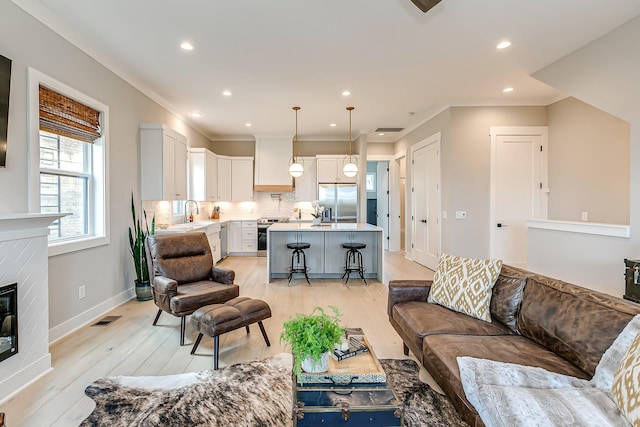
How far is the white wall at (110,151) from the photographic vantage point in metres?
2.41

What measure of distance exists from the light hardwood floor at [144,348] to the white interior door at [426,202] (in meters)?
2.05

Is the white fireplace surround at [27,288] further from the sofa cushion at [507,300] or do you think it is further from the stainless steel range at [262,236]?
the stainless steel range at [262,236]

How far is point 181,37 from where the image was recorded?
311cm

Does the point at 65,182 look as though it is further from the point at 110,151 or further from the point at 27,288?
the point at 27,288

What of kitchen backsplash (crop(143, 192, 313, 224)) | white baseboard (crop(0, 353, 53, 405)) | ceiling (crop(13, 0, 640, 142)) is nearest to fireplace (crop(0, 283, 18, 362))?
white baseboard (crop(0, 353, 53, 405))

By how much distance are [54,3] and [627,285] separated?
566 centimetres

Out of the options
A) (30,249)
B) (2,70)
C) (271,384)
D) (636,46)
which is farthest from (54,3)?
(636,46)

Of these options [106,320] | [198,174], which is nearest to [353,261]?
[106,320]

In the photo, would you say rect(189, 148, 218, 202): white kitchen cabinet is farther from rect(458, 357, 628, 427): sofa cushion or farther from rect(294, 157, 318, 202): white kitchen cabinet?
rect(458, 357, 628, 427): sofa cushion

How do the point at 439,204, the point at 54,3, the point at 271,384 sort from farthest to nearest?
1. the point at 439,204
2. the point at 54,3
3. the point at 271,384

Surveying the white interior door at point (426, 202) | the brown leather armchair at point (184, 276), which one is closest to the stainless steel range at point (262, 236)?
the white interior door at point (426, 202)

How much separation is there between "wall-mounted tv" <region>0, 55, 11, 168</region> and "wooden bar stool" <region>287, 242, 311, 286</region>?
3411 millimetres

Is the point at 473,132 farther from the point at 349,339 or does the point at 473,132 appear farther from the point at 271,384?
the point at 271,384

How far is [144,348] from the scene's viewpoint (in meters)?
2.67
